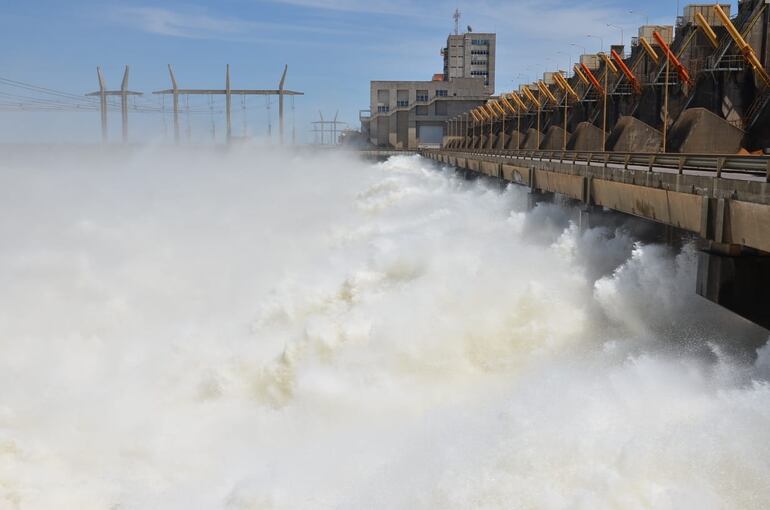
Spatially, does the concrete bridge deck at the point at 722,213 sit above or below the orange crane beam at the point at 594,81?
below

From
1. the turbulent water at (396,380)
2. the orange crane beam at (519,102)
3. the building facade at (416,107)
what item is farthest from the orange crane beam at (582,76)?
the building facade at (416,107)

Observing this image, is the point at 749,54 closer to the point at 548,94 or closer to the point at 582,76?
the point at 582,76

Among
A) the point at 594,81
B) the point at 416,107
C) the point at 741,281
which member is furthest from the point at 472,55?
the point at 741,281

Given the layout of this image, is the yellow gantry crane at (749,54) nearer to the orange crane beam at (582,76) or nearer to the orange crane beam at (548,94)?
the orange crane beam at (582,76)

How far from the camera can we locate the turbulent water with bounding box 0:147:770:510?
821 centimetres

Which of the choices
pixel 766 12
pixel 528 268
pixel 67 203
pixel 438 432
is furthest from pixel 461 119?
pixel 438 432

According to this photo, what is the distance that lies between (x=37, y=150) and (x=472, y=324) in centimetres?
10911

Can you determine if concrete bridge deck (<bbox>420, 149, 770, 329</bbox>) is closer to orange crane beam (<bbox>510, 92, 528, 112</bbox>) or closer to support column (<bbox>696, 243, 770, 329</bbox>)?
support column (<bbox>696, 243, 770, 329</bbox>)

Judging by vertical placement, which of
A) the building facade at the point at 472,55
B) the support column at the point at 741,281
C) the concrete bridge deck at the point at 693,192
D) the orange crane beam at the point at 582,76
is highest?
the building facade at the point at 472,55

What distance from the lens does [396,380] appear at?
1315 centimetres

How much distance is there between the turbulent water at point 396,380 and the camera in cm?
821

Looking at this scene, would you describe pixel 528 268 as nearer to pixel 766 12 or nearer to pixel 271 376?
pixel 271 376

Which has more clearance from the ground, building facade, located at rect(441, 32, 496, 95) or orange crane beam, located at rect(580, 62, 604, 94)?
building facade, located at rect(441, 32, 496, 95)

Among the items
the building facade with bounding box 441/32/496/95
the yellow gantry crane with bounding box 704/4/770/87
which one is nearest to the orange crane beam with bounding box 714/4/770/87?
the yellow gantry crane with bounding box 704/4/770/87
